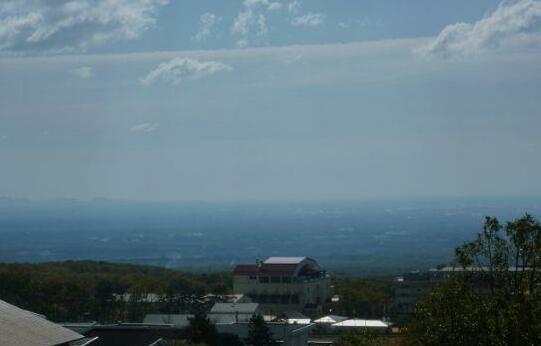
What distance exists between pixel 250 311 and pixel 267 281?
11.9 meters

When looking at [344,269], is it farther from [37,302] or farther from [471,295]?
[471,295]

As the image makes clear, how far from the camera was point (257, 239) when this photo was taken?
631ft

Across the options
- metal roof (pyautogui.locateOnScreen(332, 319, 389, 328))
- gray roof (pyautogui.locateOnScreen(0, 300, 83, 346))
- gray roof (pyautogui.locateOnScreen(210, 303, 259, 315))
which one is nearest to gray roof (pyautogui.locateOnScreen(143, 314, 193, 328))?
gray roof (pyautogui.locateOnScreen(210, 303, 259, 315))

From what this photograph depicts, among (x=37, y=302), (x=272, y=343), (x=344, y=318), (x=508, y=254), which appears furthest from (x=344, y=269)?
(x=508, y=254)

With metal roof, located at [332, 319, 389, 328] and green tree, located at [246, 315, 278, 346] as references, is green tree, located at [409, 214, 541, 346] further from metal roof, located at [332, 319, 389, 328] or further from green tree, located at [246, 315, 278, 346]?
metal roof, located at [332, 319, 389, 328]

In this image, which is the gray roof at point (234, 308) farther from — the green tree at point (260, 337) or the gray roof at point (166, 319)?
the green tree at point (260, 337)

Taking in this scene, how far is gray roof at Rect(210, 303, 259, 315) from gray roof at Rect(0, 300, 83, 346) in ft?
86.4

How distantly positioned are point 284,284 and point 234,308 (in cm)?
1136

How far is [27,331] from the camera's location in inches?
671

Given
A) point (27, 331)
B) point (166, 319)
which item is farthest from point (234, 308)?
point (27, 331)

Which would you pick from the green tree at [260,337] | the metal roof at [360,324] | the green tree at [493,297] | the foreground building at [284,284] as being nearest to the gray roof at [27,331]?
the green tree at [493,297]

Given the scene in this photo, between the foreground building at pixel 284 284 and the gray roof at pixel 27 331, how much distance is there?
36.5m

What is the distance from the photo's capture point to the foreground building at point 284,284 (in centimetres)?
5581

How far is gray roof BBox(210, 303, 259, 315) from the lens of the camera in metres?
44.8
